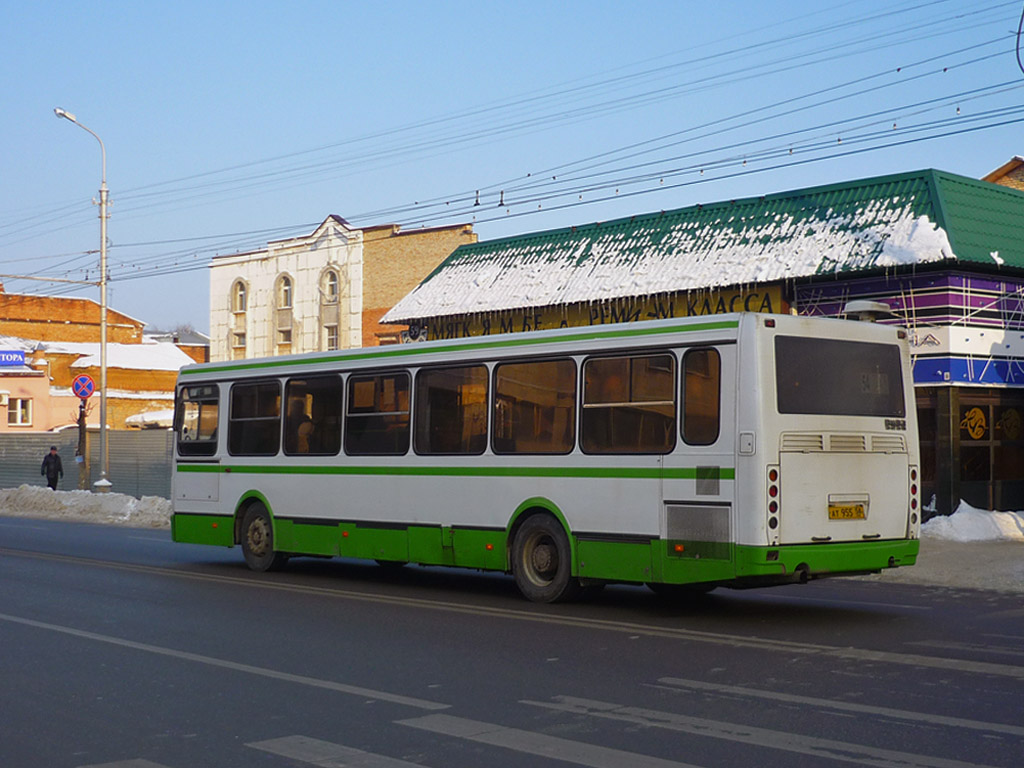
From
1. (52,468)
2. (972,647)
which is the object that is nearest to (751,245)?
(972,647)

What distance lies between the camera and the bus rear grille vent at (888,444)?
488 inches

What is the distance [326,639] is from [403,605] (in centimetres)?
257

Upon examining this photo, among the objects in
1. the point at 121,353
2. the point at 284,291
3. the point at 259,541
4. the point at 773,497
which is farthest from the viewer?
the point at 121,353

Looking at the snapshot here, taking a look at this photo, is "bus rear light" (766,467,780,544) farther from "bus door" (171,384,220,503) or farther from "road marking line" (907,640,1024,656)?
"bus door" (171,384,220,503)

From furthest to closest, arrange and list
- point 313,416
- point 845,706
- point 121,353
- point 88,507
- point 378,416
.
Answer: point 121,353
point 88,507
point 313,416
point 378,416
point 845,706

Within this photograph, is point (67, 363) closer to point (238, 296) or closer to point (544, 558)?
point (238, 296)

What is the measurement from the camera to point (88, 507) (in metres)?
33.3

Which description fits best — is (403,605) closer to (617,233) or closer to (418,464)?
(418,464)

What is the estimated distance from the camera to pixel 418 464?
1490 cm

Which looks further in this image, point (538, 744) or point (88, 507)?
point (88, 507)

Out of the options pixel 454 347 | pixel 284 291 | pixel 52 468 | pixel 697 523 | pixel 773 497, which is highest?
pixel 284 291

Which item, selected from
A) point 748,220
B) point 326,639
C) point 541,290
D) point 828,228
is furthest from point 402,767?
point 541,290

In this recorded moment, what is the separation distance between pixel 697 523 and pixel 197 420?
928 centimetres

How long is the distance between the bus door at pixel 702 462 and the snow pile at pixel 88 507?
20142 mm
